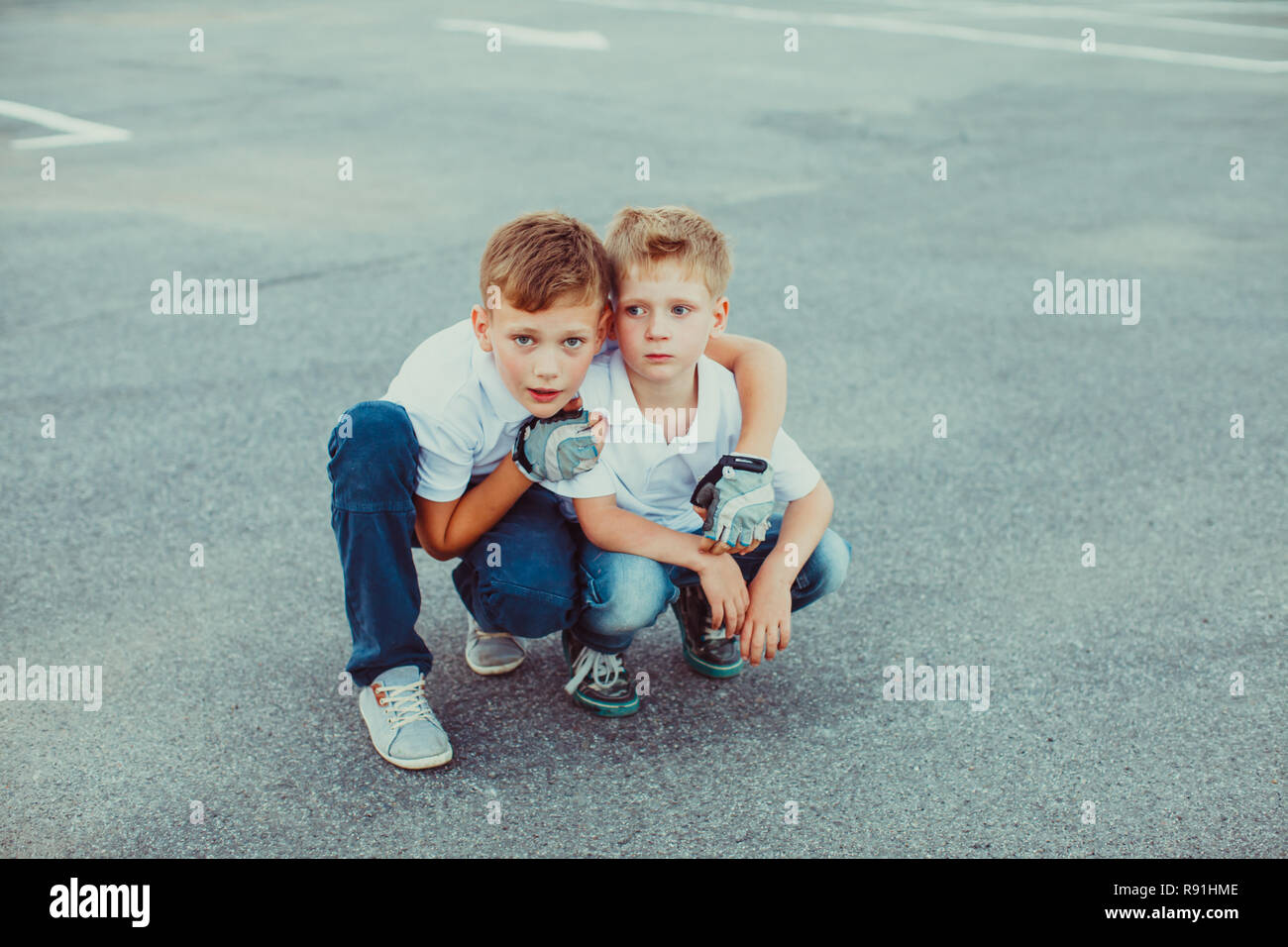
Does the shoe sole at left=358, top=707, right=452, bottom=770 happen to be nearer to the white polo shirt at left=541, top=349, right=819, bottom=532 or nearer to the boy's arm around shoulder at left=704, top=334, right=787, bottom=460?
the white polo shirt at left=541, top=349, right=819, bottom=532

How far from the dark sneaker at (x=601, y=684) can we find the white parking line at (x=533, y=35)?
408 inches

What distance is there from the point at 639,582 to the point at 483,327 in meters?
0.66

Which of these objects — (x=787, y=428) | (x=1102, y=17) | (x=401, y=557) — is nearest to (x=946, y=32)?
(x=1102, y=17)

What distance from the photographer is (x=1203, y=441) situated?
4.48m

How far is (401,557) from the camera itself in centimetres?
277

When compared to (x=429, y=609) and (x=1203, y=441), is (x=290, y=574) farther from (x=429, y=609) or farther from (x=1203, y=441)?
(x=1203, y=441)

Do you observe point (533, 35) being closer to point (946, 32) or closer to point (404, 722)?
point (946, 32)

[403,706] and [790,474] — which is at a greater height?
[790,474]

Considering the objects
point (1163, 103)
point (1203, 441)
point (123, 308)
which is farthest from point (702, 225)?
point (1163, 103)

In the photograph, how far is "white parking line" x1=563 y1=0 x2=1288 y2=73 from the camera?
37.9 ft

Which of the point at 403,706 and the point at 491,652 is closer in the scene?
the point at 403,706

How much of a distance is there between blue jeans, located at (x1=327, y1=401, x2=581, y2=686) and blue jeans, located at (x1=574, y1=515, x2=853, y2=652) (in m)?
0.06

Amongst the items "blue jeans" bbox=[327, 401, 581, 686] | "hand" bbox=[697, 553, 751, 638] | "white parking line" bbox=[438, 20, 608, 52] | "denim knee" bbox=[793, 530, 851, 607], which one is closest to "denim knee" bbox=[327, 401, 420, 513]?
"blue jeans" bbox=[327, 401, 581, 686]
